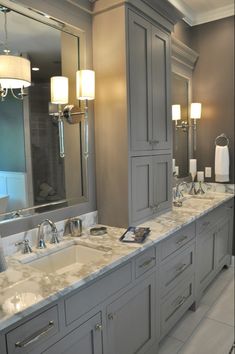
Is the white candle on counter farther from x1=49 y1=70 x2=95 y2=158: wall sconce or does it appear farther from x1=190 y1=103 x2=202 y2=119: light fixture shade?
x1=49 y1=70 x2=95 y2=158: wall sconce

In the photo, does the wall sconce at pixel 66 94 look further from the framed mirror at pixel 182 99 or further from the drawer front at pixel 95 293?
the framed mirror at pixel 182 99

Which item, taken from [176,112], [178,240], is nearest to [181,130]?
[176,112]

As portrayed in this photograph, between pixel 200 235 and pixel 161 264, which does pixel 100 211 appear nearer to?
pixel 161 264

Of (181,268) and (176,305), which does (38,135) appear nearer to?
(181,268)

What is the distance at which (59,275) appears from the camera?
4.26 feet

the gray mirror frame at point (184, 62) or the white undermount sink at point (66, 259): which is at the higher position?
the gray mirror frame at point (184, 62)

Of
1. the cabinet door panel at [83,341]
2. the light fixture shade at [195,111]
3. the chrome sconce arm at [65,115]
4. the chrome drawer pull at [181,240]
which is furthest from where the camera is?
the light fixture shade at [195,111]

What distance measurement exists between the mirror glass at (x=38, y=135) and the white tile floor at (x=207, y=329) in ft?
4.22

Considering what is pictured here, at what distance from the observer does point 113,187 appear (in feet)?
6.77

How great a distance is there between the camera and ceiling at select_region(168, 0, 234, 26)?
306 centimetres

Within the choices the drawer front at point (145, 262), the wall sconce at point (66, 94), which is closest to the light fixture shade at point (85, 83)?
the wall sconce at point (66, 94)

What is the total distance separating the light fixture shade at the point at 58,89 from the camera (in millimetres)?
1796

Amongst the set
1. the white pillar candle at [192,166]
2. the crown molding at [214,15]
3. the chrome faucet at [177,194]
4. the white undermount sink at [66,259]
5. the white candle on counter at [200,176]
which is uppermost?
the crown molding at [214,15]

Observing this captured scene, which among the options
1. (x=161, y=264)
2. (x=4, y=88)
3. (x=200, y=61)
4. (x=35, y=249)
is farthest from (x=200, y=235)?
(x=200, y=61)
